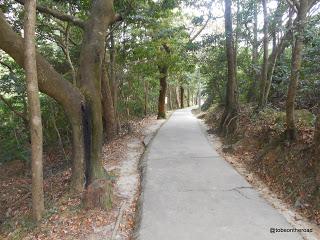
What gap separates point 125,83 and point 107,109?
7927 millimetres

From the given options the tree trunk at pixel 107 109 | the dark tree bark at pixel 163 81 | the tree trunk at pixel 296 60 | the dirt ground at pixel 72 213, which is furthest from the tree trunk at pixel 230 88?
the dark tree bark at pixel 163 81

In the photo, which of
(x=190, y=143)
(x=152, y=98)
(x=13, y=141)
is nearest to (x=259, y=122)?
(x=190, y=143)

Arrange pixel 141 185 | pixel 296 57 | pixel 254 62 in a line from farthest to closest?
pixel 254 62, pixel 141 185, pixel 296 57

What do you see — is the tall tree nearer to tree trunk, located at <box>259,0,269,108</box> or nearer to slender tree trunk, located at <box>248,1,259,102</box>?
tree trunk, located at <box>259,0,269,108</box>

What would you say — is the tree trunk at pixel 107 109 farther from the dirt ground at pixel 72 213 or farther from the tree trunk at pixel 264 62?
the tree trunk at pixel 264 62

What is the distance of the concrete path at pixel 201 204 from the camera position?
4902 mm

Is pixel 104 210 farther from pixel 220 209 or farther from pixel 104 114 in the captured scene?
pixel 104 114

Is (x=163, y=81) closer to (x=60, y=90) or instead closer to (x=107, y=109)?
(x=107, y=109)

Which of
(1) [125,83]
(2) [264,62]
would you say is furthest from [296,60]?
(1) [125,83]

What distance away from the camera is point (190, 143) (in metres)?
11.6

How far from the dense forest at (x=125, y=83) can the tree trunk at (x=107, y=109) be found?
45 millimetres

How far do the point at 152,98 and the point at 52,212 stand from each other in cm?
2200

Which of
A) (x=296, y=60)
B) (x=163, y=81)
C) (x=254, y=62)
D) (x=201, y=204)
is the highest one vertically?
(x=254, y=62)

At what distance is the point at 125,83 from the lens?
21.0 metres
